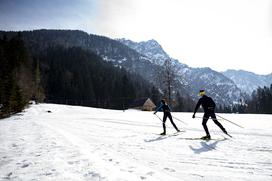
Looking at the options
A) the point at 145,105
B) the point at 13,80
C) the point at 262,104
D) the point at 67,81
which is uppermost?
the point at 67,81

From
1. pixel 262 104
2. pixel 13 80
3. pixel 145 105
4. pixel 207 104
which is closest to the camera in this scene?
pixel 207 104

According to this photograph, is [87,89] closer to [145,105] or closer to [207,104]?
[145,105]

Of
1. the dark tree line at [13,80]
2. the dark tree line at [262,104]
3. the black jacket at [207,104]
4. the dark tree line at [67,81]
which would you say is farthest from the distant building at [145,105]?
the dark tree line at [262,104]

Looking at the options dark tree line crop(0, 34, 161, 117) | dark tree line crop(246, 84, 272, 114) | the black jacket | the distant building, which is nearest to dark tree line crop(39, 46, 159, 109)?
dark tree line crop(0, 34, 161, 117)

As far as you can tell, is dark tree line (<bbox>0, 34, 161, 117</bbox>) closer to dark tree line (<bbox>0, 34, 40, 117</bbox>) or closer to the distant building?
dark tree line (<bbox>0, 34, 40, 117</bbox>)

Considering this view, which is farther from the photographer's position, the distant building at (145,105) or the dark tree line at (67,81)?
the distant building at (145,105)

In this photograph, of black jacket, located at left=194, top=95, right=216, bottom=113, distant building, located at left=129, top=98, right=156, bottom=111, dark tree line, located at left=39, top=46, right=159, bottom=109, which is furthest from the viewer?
dark tree line, located at left=39, top=46, right=159, bottom=109

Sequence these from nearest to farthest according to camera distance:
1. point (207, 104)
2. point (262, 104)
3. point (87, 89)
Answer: point (207, 104) < point (87, 89) < point (262, 104)

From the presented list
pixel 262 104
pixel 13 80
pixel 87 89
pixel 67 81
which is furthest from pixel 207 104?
pixel 262 104

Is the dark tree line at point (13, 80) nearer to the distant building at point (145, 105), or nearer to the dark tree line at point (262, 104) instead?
the distant building at point (145, 105)

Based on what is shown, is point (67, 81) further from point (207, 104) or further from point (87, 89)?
point (207, 104)

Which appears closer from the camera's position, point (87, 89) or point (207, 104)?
point (207, 104)

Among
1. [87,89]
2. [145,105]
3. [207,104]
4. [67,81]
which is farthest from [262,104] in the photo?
[207,104]

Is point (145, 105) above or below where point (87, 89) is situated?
below
